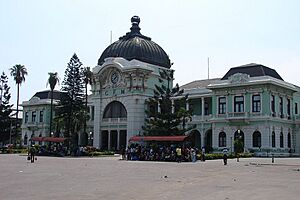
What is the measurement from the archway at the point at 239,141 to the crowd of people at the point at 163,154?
8.89 metres

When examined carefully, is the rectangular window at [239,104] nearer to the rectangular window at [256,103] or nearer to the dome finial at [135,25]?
the rectangular window at [256,103]

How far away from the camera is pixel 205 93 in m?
62.2

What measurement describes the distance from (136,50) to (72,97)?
1220 centimetres

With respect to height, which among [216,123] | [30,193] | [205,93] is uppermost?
[205,93]

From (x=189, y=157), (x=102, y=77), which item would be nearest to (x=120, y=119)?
(x=102, y=77)

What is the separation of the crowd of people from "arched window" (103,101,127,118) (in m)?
22.1

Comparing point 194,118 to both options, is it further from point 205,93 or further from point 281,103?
point 281,103

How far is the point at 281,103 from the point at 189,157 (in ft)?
71.1

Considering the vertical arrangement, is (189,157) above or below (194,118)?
below

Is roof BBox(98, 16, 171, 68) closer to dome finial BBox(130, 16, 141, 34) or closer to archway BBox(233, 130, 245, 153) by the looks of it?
dome finial BBox(130, 16, 141, 34)

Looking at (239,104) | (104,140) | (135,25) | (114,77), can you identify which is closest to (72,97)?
(114,77)

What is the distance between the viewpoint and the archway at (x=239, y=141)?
1998 inches

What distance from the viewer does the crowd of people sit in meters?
40.4

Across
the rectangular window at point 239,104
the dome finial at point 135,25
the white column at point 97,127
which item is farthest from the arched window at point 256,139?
the dome finial at point 135,25
